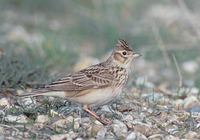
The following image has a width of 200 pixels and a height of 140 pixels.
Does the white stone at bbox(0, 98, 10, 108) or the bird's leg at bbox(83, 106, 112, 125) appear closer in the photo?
the bird's leg at bbox(83, 106, 112, 125)

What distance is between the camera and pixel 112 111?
28.7ft

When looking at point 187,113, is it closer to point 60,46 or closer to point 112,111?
point 112,111

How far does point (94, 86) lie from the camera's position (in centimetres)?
828

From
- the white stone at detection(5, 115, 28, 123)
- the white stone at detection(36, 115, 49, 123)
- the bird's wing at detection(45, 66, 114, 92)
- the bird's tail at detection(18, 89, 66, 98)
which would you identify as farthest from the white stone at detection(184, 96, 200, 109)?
the white stone at detection(5, 115, 28, 123)

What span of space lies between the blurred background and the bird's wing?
1531mm

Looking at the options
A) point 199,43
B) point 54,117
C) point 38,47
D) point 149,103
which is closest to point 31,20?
point 38,47

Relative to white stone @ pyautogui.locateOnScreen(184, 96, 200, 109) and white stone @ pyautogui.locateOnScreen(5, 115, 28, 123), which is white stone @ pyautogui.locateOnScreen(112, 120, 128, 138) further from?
white stone @ pyautogui.locateOnScreen(184, 96, 200, 109)

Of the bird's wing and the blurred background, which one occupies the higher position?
the blurred background

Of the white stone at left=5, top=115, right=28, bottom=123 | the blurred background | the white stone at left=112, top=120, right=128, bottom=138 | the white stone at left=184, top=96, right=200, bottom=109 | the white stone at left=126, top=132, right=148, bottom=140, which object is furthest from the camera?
the blurred background

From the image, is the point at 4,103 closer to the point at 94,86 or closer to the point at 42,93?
the point at 42,93

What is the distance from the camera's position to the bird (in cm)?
815

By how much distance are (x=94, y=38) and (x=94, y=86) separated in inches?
263

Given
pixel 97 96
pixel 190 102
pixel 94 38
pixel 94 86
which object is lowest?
pixel 190 102

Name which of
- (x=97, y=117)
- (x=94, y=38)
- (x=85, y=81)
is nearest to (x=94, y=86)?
(x=85, y=81)
